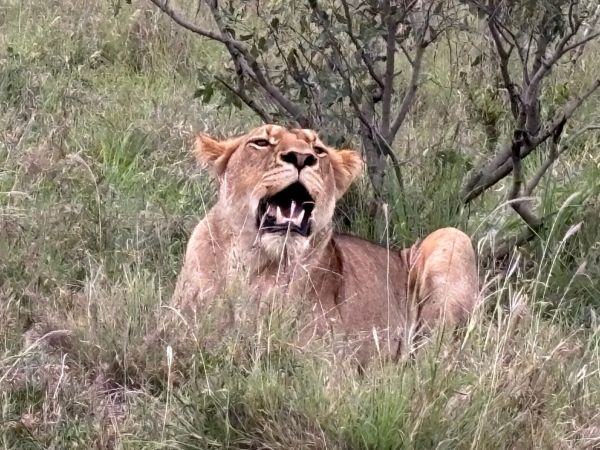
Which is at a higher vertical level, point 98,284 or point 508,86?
point 508,86

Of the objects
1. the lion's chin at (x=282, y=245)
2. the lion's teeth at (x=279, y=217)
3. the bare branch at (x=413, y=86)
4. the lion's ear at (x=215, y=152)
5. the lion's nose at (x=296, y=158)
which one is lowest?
the lion's chin at (x=282, y=245)

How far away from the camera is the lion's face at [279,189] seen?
13.7ft

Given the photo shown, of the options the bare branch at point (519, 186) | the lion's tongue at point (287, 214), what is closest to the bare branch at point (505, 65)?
the bare branch at point (519, 186)

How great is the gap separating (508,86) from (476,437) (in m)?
2.15

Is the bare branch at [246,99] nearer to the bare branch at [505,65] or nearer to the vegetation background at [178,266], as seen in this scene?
the vegetation background at [178,266]

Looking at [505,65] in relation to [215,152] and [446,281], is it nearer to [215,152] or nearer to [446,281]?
[446,281]

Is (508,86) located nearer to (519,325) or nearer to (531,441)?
(519,325)

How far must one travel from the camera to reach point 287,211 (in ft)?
14.0

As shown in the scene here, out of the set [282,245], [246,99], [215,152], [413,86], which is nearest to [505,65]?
[413,86]

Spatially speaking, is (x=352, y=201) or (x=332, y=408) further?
(x=352, y=201)

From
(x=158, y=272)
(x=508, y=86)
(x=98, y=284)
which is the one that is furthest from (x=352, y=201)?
(x=98, y=284)

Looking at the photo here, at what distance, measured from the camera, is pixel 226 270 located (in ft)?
13.7

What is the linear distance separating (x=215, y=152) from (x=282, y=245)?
0.55 metres

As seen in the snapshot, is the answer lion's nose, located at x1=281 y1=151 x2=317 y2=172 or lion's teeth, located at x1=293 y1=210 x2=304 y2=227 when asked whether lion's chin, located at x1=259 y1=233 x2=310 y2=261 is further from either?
lion's nose, located at x1=281 y1=151 x2=317 y2=172
